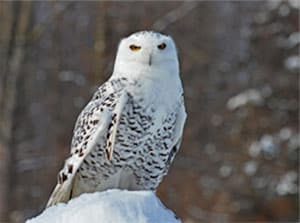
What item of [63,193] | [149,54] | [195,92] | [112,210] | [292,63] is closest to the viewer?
[112,210]

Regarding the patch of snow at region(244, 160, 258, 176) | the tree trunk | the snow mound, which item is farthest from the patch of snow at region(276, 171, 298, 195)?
the snow mound

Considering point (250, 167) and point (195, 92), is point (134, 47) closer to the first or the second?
point (195, 92)

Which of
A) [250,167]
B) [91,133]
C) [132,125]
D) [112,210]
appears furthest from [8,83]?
[112,210]

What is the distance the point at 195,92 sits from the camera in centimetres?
1603

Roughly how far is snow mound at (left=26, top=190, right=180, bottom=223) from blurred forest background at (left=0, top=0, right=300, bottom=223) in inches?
334

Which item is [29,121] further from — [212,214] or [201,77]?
[212,214]

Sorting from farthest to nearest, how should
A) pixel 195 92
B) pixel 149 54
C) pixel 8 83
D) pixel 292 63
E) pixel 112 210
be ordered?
pixel 292 63 → pixel 195 92 → pixel 8 83 → pixel 149 54 → pixel 112 210

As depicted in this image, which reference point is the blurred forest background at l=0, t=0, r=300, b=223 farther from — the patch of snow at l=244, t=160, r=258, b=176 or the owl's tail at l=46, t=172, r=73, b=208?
the owl's tail at l=46, t=172, r=73, b=208

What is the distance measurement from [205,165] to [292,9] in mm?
4134

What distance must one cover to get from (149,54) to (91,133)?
1.24 feet

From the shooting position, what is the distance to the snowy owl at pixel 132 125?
3.17m

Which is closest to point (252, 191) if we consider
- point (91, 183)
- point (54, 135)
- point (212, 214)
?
point (212, 214)

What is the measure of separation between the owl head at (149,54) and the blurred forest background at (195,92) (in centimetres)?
704

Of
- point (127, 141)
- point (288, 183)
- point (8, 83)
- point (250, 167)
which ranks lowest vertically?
point (288, 183)
